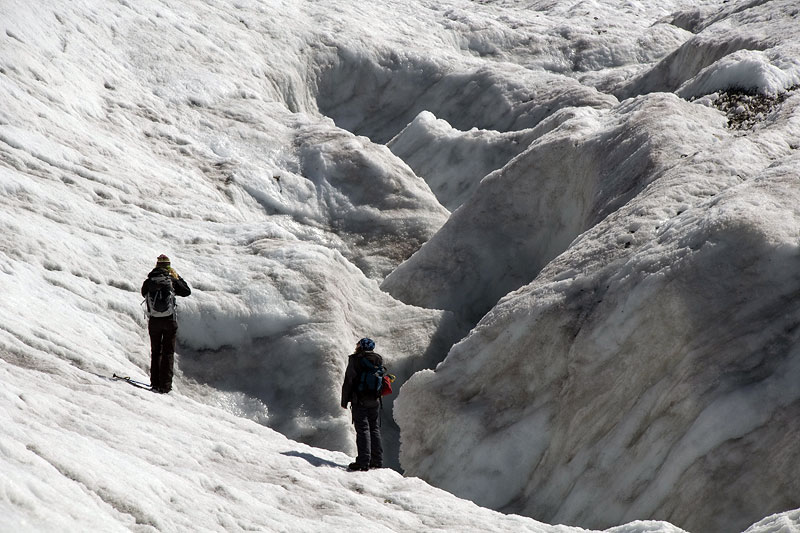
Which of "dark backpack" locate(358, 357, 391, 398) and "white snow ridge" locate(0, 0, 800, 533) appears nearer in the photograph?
"white snow ridge" locate(0, 0, 800, 533)

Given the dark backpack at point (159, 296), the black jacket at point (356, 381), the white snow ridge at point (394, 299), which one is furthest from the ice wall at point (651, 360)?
the dark backpack at point (159, 296)

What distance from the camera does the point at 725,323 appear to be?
1543cm

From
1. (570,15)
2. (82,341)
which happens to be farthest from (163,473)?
(570,15)

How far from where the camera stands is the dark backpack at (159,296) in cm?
1567

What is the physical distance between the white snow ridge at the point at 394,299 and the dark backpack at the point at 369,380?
Result: 1.10 m

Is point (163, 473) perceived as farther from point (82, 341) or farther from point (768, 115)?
point (768, 115)

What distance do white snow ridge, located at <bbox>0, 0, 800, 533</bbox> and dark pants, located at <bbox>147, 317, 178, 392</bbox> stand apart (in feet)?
1.65

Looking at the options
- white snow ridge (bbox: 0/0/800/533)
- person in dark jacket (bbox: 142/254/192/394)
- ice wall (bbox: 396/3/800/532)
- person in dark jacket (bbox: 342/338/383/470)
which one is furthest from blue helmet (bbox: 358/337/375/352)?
ice wall (bbox: 396/3/800/532)

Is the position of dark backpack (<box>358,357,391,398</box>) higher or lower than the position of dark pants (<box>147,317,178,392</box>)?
lower

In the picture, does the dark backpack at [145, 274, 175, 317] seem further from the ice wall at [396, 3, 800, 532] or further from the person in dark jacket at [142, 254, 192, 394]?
the ice wall at [396, 3, 800, 532]

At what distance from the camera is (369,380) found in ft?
47.1

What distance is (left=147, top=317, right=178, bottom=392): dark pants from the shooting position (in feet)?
51.8

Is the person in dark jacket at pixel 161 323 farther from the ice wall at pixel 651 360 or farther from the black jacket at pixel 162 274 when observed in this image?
the ice wall at pixel 651 360

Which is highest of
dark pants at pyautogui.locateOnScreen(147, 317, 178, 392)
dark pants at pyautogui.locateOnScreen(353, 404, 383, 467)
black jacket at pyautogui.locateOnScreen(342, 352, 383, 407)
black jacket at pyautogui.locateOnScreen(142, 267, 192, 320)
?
black jacket at pyautogui.locateOnScreen(142, 267, 192, 320)
